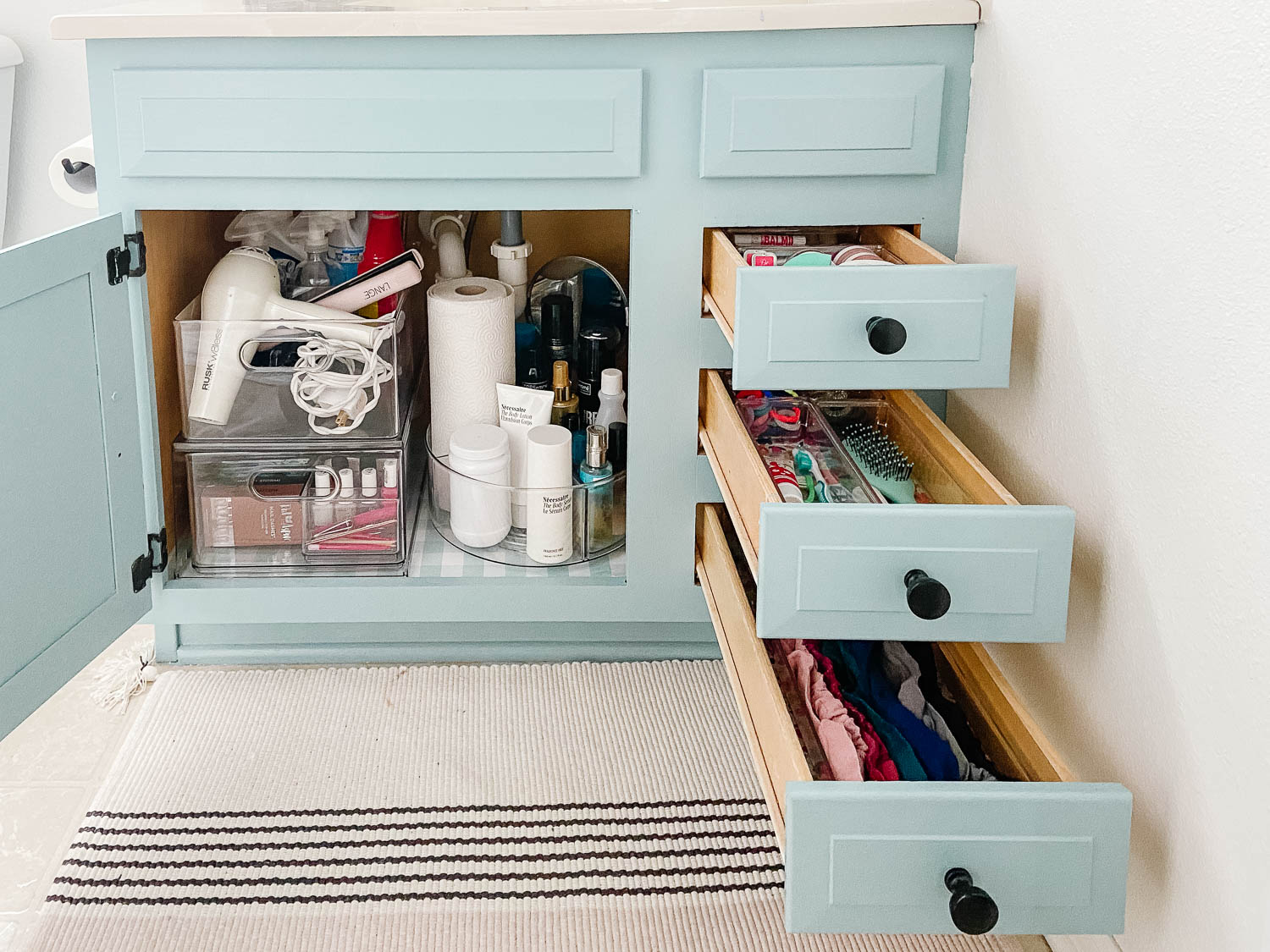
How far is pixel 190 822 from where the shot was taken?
4.06ft

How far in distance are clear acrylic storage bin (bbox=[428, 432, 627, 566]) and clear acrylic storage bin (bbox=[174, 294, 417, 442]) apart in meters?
0.13

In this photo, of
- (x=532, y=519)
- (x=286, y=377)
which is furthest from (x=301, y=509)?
(x=532, y=519)

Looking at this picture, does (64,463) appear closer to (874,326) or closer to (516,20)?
(516,20)

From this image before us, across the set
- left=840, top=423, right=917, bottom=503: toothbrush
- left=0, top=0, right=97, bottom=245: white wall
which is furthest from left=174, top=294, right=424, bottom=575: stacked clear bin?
left=0, top=0, right=97, bottom=245: white wall

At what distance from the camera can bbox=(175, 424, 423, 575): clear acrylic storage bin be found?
151 cm

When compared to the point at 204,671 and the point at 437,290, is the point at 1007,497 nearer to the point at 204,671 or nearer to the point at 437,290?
the point at 437,290

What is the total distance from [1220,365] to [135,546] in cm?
117

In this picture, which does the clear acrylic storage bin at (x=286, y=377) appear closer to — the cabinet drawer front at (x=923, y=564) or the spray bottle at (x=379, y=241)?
the spray bottle at (x=379, y=241)

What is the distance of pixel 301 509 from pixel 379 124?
1.68ft

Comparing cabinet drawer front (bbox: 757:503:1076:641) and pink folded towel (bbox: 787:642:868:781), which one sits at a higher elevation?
cabinet drawer front (bbox: 757:503:1076:641)

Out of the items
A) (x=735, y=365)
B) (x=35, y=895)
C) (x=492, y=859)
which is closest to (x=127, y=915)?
(x=35, y=895)

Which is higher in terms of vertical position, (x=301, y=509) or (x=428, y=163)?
(x=428, y=163)

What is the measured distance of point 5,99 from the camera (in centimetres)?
195

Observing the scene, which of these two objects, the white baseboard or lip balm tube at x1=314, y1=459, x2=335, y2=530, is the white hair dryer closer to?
lip balm tube at x1=314, y1=459, x2=335, y2=530
